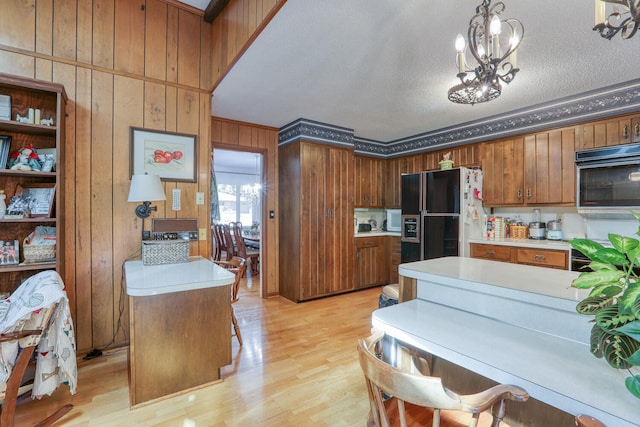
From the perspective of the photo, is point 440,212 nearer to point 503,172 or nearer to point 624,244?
point 503,172

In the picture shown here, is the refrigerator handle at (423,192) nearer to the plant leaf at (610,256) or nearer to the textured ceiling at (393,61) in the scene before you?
the textured ceiling at (393,61)

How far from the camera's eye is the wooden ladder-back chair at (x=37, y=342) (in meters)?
1.41

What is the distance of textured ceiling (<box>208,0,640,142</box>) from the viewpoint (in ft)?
5.94

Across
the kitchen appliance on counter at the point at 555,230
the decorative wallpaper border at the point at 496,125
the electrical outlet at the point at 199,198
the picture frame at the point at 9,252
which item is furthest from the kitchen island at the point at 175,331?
the kitchen appliance on counter at the point at 555,230

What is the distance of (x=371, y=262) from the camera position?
458 cm

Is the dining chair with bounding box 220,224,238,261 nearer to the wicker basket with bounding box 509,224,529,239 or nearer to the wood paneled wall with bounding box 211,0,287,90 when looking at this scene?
the wood paneled wall with bounding box 211,0,287,90

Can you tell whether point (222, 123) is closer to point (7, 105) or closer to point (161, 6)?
point (161, 6)

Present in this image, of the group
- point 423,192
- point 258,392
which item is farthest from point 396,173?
point 258,392

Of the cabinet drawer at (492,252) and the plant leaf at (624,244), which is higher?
the plant leaf at (624,244)

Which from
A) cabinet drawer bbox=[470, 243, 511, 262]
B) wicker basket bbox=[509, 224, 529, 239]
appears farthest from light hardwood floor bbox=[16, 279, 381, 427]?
wicker basket bbox=[509, 224, 529, 239]

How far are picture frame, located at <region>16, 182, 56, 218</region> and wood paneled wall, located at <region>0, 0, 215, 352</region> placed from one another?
5.3 inches

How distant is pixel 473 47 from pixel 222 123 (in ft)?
10.1

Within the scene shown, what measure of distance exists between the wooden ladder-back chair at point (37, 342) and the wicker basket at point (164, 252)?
589mm

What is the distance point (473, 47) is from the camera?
1517 mm
